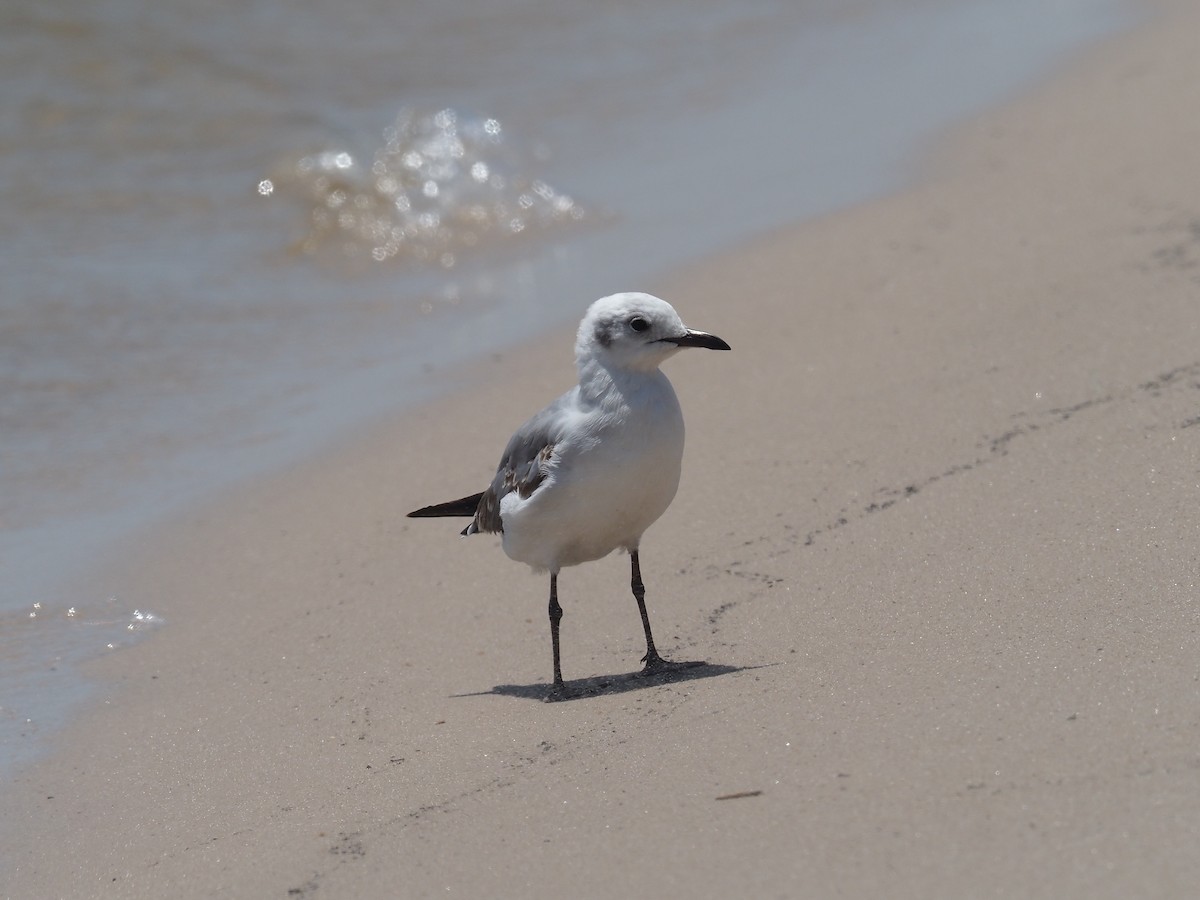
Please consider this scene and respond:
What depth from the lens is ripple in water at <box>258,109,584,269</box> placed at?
9.48 meters

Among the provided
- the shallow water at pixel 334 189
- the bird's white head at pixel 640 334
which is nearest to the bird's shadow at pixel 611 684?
the bird's white head at pixel 640 334

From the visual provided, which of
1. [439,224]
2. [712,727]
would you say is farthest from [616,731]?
[439,224]

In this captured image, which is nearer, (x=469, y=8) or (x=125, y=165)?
(x=125, y=165)

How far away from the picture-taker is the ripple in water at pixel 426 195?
948cm

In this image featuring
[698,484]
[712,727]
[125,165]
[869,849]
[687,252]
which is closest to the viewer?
[869,849]

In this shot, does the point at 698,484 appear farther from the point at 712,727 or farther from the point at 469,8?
the point at 469,8

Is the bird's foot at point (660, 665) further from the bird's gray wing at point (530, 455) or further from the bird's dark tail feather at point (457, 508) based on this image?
the bird's dark tail feather at point (457, 508)

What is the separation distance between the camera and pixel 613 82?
39.4 feet

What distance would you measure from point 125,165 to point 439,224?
8.62ft

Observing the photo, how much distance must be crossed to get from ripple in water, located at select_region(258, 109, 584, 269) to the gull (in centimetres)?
505

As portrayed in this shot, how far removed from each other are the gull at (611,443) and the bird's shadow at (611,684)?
0.10ft

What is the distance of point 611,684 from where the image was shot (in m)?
4.35

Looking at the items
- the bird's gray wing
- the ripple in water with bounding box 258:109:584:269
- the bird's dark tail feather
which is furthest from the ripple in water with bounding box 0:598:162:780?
the ripple in water with bounding box 258:109:584:269

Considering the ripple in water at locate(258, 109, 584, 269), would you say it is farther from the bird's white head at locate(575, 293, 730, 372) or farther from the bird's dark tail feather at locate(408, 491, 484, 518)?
the bird's white head at locate(575, 293, 730, 372)
